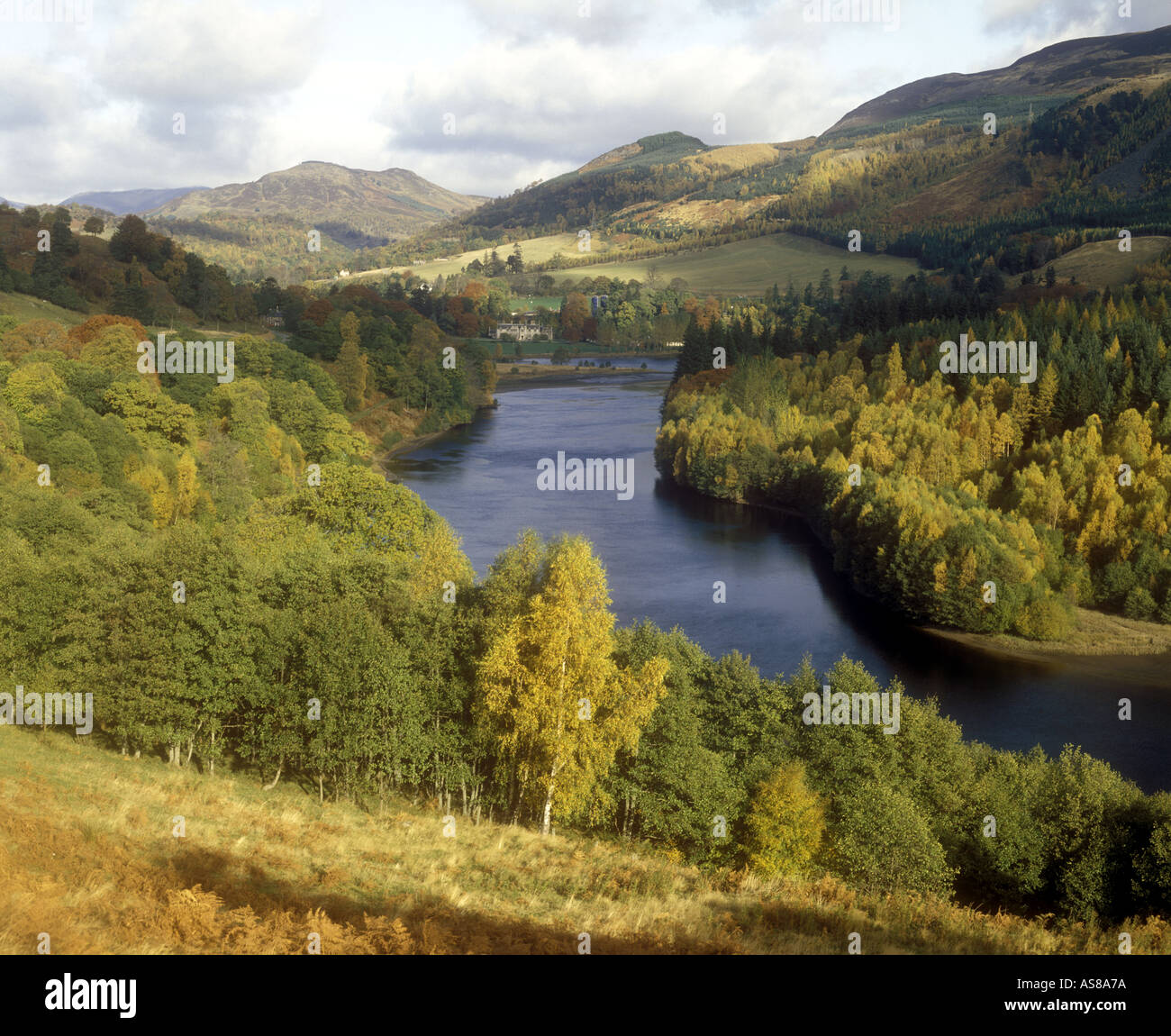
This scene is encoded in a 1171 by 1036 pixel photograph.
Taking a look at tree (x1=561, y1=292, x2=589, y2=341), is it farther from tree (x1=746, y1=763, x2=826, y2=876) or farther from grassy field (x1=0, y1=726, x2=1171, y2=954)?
grassy field (x1=0, y1=726, x2=1171, y2=954)

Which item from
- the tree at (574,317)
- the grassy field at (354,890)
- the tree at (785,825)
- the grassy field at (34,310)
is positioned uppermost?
the tree at (574,317)

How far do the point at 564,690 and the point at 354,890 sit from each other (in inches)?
245

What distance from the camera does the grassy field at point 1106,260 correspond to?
10536 cm

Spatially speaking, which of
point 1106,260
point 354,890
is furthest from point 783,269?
point 354,890

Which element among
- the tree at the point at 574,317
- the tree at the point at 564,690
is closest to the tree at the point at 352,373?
the tree at the point at 564,690

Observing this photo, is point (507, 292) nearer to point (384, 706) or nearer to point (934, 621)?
point (934, 621)

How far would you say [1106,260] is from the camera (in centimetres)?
11044

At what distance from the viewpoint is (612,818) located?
2225 cm

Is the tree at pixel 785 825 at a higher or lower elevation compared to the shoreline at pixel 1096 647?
higher

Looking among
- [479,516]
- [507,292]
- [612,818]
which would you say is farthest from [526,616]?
[507,292]

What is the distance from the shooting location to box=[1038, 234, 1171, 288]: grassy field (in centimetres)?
10536

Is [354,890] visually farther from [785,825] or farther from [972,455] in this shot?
[972,455]

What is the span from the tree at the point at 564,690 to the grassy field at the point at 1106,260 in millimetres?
99932

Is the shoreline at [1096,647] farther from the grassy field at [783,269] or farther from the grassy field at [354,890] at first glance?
the grassy field at [783,269]
